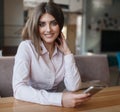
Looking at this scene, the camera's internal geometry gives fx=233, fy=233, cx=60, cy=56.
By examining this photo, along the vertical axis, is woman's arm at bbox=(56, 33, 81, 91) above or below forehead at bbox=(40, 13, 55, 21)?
below

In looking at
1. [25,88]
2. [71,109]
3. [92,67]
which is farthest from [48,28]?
[92,67]

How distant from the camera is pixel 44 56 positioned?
4.82 ft

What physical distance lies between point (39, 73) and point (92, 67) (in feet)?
2.44

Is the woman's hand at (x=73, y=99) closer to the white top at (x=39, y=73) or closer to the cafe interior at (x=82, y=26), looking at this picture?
the white top at (x=39, y=73)

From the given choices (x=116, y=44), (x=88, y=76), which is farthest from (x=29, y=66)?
(x=116, y=44)

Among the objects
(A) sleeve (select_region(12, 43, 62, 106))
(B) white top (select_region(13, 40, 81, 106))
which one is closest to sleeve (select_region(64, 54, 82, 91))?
(B) white top (select_region(13, 40, 81, 106))

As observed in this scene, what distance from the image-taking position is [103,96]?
1.36 m

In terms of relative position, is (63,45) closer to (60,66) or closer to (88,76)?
(60,66)

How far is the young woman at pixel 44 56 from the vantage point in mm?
1344

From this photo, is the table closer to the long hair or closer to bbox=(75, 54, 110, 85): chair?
the long hair

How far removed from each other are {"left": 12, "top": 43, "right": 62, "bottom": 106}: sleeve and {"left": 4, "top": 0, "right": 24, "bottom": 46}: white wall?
4.18 meters

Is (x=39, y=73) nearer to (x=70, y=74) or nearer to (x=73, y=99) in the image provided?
(x=70, y=74)

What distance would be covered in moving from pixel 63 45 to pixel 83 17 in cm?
509

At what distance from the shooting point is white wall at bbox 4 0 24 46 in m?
5.40
